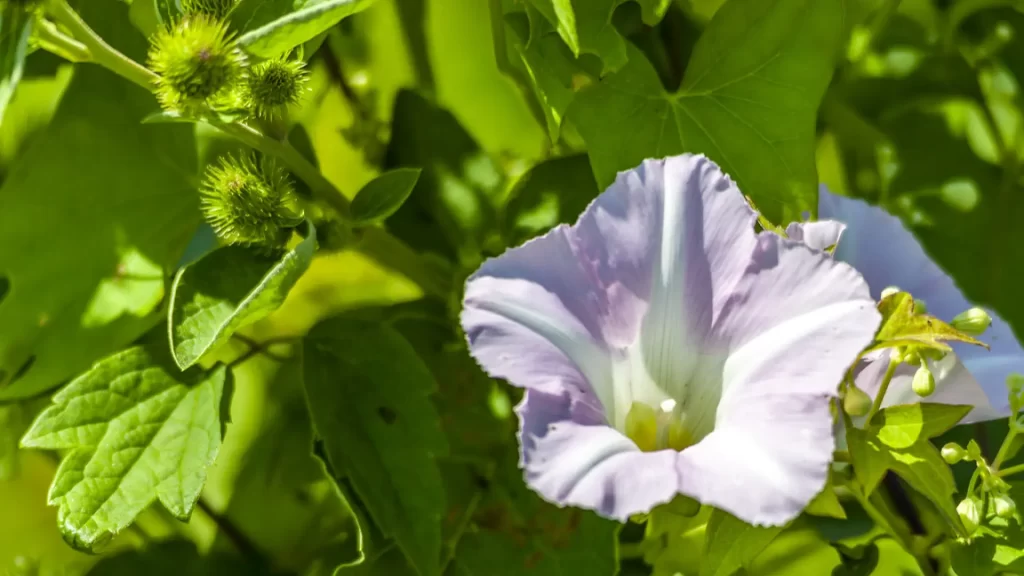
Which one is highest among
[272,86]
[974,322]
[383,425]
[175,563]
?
[272,86]

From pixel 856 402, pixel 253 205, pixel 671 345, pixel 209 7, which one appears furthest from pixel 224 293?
pixel 856 402

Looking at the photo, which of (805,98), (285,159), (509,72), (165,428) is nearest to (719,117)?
(805,98)

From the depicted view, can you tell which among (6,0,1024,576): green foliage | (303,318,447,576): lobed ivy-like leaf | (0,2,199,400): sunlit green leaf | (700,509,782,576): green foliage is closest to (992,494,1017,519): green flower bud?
(6,0,1024,576): green foliage

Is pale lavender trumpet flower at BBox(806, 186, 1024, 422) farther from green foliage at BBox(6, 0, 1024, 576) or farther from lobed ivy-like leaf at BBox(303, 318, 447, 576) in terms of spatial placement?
lobed ivy-like leaf at BBox(303, 318, 447, 576)

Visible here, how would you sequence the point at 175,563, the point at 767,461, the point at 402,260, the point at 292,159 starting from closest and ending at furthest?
the point at 767,461 → the point at 292,159 → the point at 402,260 → the point at 175,563

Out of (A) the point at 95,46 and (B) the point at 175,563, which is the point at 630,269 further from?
(B) the point at 175,563

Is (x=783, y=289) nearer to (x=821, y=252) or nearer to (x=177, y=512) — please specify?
(x=821, y=252)
